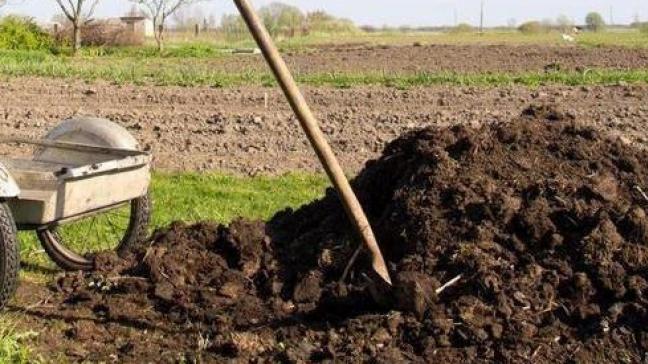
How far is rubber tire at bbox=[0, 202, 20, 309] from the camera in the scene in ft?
15.9

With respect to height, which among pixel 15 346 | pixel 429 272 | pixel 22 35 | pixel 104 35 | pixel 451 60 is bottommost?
pixel 15 346

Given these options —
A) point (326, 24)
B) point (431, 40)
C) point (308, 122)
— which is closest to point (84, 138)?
point (308, 122)

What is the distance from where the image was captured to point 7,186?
192 inches

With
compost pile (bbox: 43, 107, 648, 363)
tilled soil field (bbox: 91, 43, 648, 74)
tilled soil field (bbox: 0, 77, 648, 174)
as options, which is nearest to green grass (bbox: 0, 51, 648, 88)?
tilled soil field (bbox: 0, 77, 648, 174)

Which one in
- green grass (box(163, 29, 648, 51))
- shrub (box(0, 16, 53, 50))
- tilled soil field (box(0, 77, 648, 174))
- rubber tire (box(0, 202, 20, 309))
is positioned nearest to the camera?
rubber tire (box(0, 202, 20, 309))

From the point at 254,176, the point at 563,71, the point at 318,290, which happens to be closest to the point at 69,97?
the point at 254,176

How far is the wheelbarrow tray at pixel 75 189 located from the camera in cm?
521

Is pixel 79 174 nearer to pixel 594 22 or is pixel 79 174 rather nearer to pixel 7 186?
pixel 7 186

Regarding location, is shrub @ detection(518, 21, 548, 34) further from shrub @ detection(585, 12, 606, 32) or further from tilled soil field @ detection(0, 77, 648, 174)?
tilled soil field @ detection(0, 77, 648, 174)

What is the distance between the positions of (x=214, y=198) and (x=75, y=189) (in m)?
3.45

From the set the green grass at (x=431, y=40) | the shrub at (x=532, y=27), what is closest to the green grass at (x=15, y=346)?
the green grass at (x=431, y=40)

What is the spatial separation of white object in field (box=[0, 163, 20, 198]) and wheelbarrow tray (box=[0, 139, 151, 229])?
276mm

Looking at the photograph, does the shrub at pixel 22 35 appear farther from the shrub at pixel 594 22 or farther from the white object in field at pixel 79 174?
the shrub at pixel 594 22

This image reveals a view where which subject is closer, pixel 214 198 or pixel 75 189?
pixel 75 189
